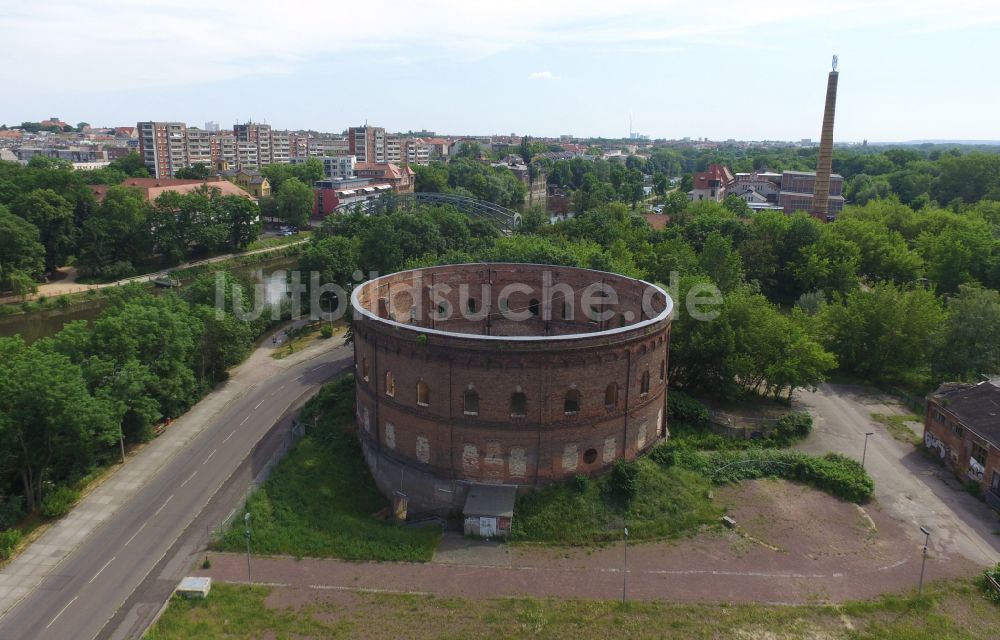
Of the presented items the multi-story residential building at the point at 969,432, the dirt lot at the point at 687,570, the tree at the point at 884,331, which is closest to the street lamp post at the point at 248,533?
the dirt lot at the point at 687,570

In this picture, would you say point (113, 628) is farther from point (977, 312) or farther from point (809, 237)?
point (809, 237)

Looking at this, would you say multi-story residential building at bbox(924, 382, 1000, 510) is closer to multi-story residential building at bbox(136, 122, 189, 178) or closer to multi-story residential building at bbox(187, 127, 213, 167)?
multi-story residential building at bbox(136, 122, 189, 178)

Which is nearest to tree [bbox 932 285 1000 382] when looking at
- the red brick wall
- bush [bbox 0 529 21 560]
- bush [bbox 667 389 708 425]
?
bush [bbox 667 389 708 425]

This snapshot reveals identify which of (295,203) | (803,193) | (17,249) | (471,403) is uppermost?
(803,193)

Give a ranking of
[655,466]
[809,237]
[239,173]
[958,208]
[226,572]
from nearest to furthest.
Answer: [226,572] < [655,466] < [809,237] < [958,208] < [239,173]

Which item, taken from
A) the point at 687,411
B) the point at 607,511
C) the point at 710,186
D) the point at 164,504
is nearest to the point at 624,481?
the point at 607,511

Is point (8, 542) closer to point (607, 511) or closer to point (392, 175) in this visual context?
point (607, 511)

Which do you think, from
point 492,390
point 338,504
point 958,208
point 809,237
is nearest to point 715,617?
point 492,390
